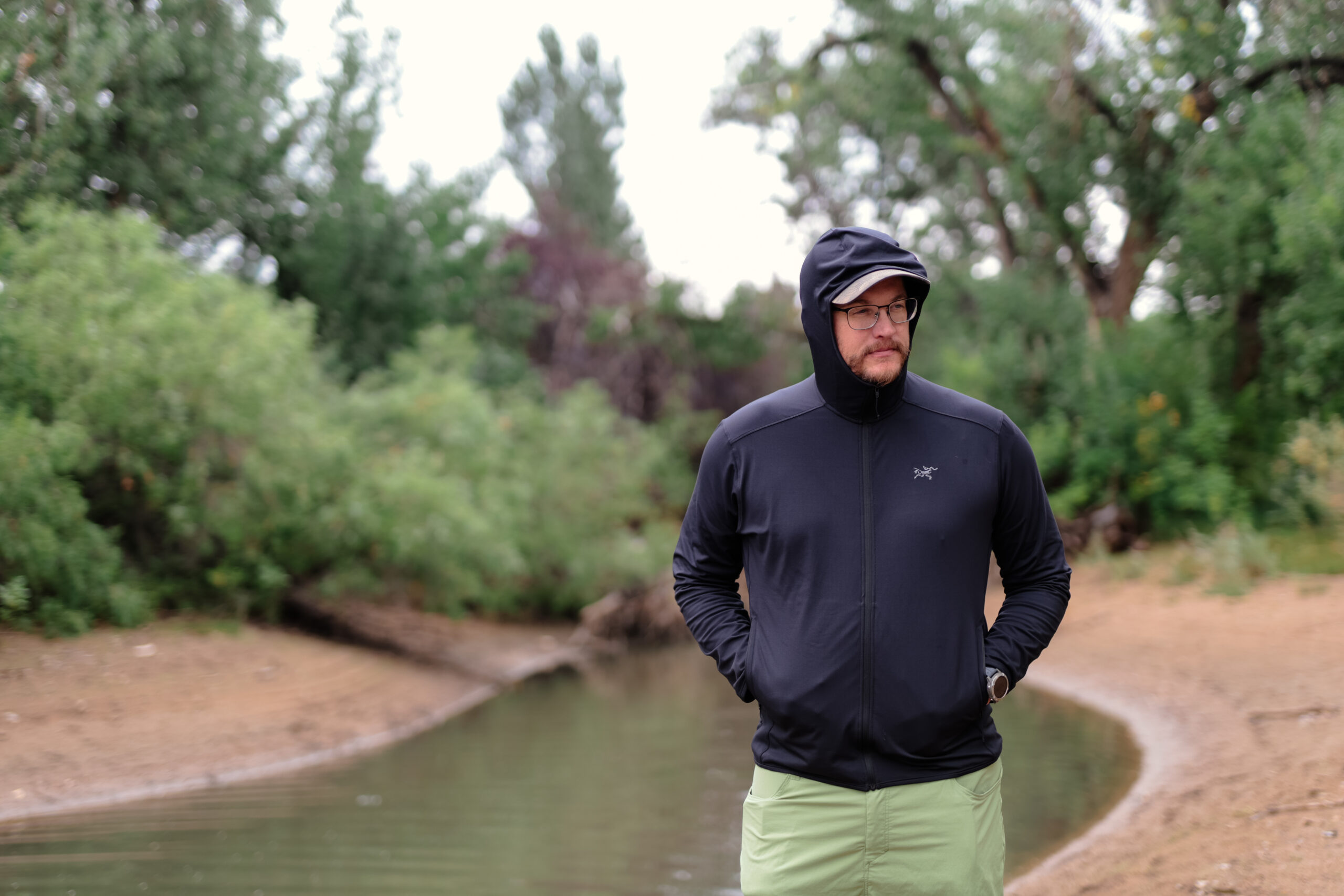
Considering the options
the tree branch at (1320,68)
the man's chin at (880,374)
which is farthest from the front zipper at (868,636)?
the tree branch at (1320,68)

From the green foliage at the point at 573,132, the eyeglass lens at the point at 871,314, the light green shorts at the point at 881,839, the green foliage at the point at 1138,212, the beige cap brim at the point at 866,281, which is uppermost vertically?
the green foliage at the point at 573,132

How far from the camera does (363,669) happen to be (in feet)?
47.4

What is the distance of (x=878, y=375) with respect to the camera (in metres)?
2.99

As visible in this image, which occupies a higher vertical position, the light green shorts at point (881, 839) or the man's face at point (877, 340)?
the man's face at point (877, 340)

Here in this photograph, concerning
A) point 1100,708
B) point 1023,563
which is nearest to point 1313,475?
point 1100,708

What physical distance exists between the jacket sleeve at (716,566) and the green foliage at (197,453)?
9.41 m

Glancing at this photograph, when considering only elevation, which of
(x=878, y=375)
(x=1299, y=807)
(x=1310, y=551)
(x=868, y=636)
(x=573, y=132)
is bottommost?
(x=1299, y=807)

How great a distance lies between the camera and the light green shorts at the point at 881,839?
9.59 ft

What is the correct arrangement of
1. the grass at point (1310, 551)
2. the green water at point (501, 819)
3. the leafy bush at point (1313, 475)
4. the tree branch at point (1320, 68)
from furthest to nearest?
the tree branch at point (1320, 68), the leafy bush at point (1313, 475), the grass at point (1310, 551), the green water at point (501, 819)

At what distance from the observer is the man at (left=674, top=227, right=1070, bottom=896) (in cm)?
292

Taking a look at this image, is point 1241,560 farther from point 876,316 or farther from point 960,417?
point 876,316

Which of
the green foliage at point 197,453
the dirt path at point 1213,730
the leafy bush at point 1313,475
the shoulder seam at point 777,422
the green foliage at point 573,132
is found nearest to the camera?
the shoulder seam at point 777,422

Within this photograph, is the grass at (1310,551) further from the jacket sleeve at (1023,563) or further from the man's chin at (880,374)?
the man's chin at (880,374)

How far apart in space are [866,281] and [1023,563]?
0.88m
